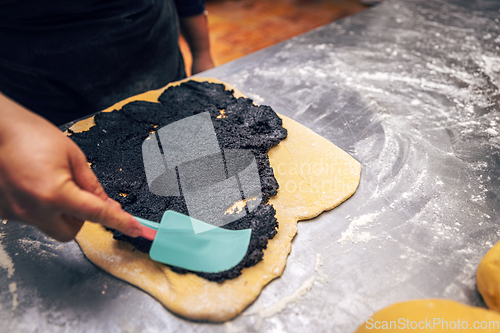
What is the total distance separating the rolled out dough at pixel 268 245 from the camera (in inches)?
25.8

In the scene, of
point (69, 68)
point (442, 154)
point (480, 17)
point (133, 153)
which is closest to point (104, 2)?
point (69, 68)

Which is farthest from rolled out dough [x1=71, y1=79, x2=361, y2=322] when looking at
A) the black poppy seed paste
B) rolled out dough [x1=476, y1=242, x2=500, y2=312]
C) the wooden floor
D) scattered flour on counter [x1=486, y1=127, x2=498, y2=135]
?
the wooden floor

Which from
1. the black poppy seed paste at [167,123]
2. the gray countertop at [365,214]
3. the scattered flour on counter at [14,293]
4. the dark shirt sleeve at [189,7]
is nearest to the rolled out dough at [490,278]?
the gray countertop at [365,214]

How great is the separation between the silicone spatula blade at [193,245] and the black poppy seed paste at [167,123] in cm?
2

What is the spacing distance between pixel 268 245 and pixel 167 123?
537 mm

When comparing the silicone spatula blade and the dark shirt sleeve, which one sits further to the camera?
the dark shirt sleeve

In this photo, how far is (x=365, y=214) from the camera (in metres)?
0.81

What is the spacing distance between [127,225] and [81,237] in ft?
0.77

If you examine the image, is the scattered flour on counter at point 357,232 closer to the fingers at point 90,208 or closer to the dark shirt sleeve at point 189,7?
the fingers at point 90,208

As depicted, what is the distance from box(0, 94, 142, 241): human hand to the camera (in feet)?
1.70

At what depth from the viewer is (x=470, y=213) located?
0.81 m

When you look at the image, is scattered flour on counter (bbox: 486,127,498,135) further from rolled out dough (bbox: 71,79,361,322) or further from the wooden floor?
the wooden floor

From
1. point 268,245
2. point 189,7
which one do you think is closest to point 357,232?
point 268,245

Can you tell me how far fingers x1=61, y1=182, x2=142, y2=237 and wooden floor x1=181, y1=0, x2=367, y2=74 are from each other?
2118 millimetres
